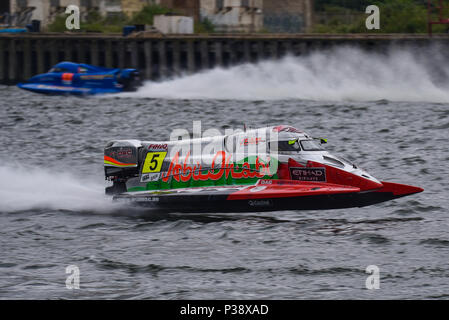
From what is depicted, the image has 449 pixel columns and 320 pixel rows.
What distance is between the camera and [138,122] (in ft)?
84.1

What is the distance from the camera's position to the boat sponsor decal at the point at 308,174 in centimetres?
1252

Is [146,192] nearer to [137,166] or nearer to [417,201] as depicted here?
[137,166]

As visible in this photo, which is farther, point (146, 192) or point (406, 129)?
point (406, 129)

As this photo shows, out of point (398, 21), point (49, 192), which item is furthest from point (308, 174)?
point (398, 21)

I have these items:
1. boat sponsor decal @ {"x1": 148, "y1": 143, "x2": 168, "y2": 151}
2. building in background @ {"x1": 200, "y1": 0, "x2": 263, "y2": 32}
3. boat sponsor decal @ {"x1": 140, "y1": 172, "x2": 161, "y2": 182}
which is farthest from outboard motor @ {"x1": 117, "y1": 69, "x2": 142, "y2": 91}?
boat sponsor decal @ {"x1": 140, "y1": 172, "x2": 161, "y2": 182}

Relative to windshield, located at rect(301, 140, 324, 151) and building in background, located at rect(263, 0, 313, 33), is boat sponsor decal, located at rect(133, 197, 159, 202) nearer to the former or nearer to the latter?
A: windshield, located at rect(301, 140, 324, 151)

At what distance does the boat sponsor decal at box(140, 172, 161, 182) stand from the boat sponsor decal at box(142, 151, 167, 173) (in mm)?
69

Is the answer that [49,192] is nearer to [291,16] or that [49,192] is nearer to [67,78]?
[67,78]

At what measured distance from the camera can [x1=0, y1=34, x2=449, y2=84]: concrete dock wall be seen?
108ft

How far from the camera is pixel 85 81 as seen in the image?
33344 millimetres

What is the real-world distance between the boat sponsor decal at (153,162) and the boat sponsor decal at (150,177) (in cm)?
7

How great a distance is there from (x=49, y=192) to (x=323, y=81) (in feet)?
67.1
